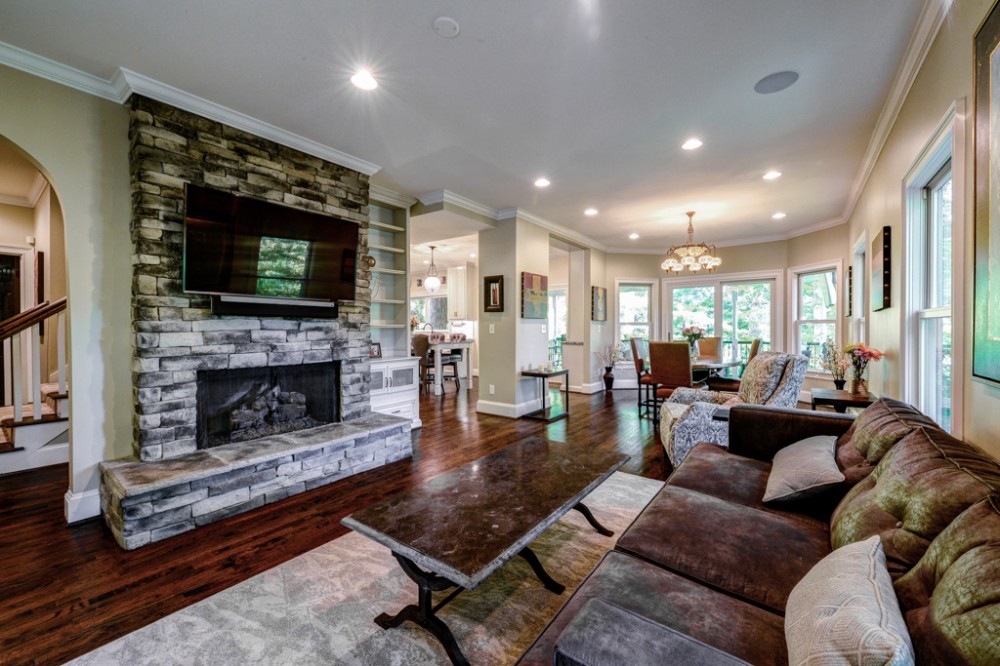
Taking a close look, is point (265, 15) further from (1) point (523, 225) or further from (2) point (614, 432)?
(2) point (614, 432)

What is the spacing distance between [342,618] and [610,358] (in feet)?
21.2

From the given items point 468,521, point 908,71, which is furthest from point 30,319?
point 908,71

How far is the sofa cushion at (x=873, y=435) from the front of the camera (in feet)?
5.15

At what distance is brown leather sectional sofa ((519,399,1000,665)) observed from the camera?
77 cm

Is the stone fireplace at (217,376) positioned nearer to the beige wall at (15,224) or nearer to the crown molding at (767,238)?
the beige wall at (15,224)

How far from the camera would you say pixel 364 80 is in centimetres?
248

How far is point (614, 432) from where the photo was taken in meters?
4.55

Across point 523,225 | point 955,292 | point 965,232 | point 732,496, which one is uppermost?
point 523,225

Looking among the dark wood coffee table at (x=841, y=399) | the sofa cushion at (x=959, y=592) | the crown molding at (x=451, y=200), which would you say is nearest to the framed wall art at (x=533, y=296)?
the crown molding at (x=451, y=200)

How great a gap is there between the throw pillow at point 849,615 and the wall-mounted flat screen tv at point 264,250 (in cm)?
330

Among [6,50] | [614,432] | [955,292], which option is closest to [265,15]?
[6,50]

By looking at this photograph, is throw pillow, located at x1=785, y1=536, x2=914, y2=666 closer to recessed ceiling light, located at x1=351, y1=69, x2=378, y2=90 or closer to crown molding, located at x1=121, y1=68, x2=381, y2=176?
recessed ceiling light, located at x1=351, y1=69, x2=378, y2=90

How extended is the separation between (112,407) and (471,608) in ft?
8.45

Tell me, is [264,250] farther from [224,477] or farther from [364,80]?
[224,477]
